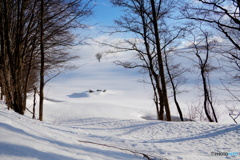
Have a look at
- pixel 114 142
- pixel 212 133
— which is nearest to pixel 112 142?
pixel 114 142

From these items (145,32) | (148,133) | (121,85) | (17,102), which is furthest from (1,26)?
(121,85)

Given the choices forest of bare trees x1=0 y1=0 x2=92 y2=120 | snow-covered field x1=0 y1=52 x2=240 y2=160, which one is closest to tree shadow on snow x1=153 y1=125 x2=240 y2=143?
snow-covered field x1=0 y1=52 x2=240 y2=160

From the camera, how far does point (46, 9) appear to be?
578 centimetres

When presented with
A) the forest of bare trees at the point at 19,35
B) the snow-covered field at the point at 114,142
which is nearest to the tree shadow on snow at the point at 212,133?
the snow-covered field at the point at 114,142

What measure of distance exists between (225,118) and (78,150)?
14229mm

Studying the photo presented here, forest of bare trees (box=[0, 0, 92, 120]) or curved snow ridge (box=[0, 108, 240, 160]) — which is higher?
Answer: forest of bare trees (box=[0, 0, 92, 120])

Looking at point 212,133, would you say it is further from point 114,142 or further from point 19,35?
point 19,35

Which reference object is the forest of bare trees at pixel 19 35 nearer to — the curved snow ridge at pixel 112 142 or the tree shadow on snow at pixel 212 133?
the curved snow ridge at pixel 112 142

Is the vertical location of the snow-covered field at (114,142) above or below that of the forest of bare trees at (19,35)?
below

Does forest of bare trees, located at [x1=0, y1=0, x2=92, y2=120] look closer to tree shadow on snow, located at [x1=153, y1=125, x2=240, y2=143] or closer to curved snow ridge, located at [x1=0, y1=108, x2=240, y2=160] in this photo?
curved snow ridge, located at [x1=0, y1=108, x2=240, y2=160]

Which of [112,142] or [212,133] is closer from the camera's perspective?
[112,142]

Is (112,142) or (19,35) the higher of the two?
(19,35)

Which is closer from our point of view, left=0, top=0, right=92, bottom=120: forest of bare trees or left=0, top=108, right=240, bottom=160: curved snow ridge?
left=0, top=108, right=240, bottom=160: curved snow ridge

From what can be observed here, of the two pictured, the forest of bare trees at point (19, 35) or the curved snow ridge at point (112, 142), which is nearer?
the curved snow ridge at point (112, 142)
